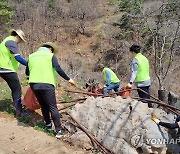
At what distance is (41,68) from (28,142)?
46.5 inches

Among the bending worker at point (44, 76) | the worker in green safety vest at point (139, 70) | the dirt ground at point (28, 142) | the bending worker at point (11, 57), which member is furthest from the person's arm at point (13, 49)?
the worker in green safety vest at point (139, 70)

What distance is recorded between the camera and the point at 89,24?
1254 inches

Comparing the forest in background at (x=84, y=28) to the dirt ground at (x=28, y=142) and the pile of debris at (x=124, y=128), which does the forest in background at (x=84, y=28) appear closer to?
the pile of debris at (x=124, y=128)

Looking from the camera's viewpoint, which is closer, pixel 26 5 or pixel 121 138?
pixel 121 138

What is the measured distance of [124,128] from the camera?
16.9ft

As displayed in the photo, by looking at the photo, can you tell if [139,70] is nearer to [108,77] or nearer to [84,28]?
[108,77]

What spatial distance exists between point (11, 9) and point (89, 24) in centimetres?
733

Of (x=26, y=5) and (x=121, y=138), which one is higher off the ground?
(x=26, y=5)

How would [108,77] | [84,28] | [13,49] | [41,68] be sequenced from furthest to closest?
[84,28] < [108,77] < [13,49] < [41,68]

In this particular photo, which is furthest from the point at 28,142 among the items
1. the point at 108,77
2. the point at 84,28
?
the point at 84,28

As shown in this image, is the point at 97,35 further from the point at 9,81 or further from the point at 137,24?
the point at 9,81

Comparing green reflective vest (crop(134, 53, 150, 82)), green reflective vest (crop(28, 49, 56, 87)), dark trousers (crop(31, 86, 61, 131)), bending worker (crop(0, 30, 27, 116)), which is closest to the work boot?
bending worker (crop(0, 30, 27, 116))

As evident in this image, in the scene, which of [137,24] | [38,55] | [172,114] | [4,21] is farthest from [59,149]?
[4,21]

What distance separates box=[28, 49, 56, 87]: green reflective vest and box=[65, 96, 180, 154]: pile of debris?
2.99ft
